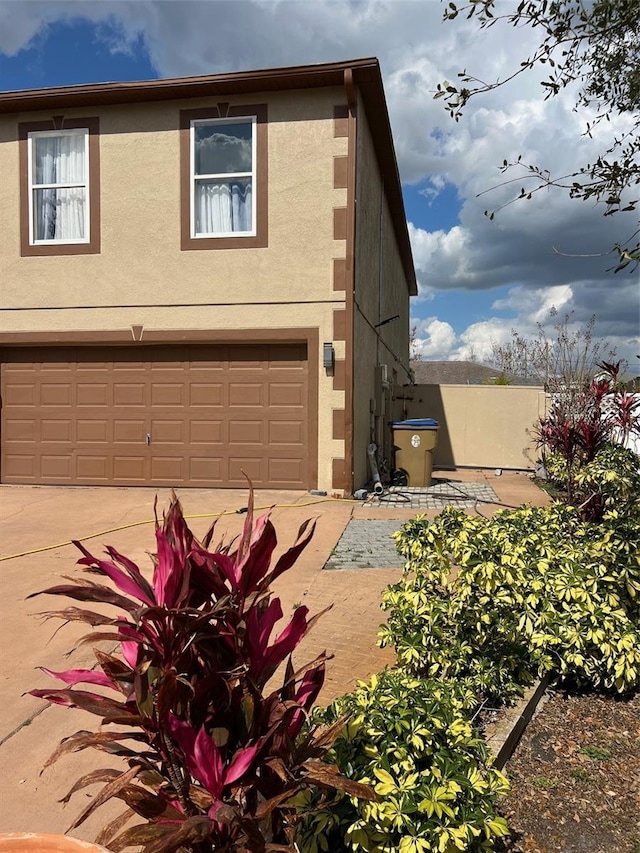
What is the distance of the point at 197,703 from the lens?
5.31 feet

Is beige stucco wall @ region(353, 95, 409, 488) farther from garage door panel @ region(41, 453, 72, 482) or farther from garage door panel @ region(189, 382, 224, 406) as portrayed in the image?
garage door panel @ region(41, 453, 72, 482)

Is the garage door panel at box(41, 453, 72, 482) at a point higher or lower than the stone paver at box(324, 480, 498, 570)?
higher

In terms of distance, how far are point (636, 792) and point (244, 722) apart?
6.16ft

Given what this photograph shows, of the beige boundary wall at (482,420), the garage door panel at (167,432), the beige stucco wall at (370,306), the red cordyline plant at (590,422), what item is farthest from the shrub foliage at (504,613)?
the beige boundary wall at (482,420)

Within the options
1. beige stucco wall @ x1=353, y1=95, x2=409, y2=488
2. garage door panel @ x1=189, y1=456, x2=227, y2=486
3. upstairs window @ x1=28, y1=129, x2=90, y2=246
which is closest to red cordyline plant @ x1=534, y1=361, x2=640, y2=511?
beige stucco wall @ x1=353, y1=95, x2=409, y2=488

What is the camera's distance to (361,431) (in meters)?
10.4

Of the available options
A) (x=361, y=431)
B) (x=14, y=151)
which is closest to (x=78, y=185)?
(x=14, y=151)

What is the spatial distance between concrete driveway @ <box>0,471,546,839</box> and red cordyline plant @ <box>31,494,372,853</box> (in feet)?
3.64

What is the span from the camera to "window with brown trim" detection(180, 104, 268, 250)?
31.9ft

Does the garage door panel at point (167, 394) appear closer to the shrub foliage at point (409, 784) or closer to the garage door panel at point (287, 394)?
the garage door panel at point (287, 394)

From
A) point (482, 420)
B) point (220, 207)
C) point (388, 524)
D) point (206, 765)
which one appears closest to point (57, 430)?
point (220, 207)

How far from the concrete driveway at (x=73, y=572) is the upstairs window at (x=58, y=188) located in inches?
168

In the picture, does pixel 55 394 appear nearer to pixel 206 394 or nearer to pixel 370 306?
pixel 206 394

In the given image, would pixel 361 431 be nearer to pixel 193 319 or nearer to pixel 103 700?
pixel 193 319
